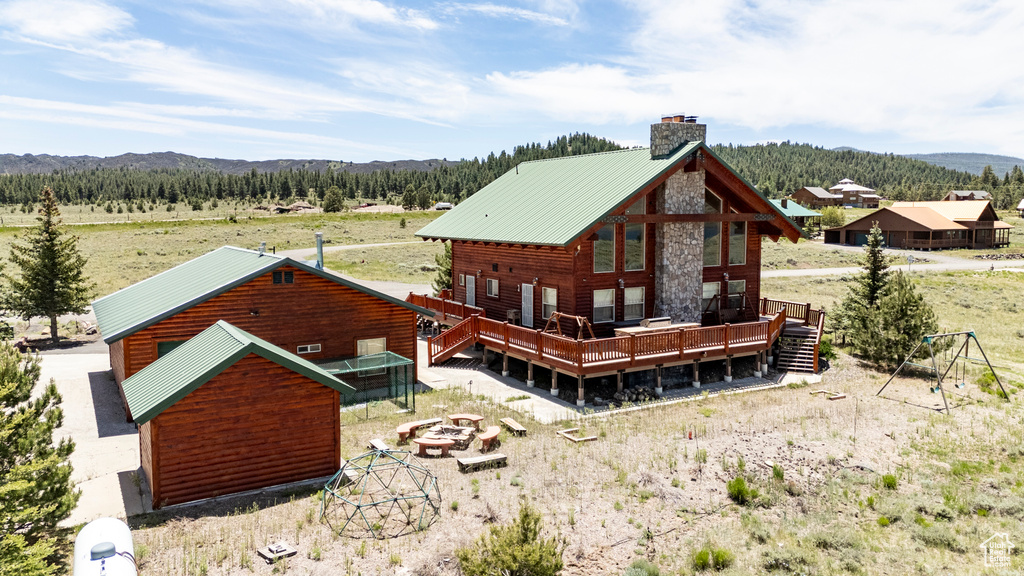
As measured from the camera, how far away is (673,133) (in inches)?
979

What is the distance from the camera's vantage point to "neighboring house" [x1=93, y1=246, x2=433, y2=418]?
18.5m

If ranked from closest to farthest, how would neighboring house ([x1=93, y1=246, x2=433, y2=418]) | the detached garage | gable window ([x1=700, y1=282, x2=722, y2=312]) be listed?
the detached garage
neighboring house ([x1=93, y1=246, x2=433, y2=418])
gable window ([x1=700, y1=282, x2=722, y2=312])

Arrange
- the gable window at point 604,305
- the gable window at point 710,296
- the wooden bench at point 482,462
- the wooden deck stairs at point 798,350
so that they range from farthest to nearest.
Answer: the gable window at point 710,296
the wooden deck stairs at point 798,350
the gable window at point 604,305
the wooden bench at point 482,462

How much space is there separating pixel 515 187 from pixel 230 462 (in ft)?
65.2

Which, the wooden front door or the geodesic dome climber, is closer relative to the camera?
the geodesic dome climber

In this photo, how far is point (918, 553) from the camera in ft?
37.1

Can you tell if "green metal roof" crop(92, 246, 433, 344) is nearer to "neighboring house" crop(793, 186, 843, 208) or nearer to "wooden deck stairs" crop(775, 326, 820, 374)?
"wooden deck stairs" crop(775, 326, 820, 374)

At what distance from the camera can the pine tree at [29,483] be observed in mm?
8891

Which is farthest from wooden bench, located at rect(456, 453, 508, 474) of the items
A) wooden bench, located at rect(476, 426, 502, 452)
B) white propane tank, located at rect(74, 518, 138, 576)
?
white propane tank, located at rect(74, 518, 138, 576)

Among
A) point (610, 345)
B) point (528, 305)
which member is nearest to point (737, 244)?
point (528, 305)

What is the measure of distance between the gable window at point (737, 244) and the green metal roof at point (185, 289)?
12.5m

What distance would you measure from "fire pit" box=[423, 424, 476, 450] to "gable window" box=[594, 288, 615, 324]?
857 centimetres

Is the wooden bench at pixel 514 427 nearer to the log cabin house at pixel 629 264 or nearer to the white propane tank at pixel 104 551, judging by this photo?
the log cabin house at pixel 629 264

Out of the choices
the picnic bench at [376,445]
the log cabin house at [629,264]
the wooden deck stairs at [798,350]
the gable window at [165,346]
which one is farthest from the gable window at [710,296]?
the gable window at [165,346]
